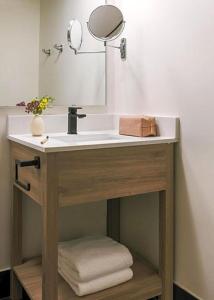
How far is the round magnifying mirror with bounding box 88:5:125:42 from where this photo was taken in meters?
1.70

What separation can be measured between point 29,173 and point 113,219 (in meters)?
0.71

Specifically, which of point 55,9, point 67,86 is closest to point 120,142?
point 67,86

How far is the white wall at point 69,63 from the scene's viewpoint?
1.72 meters

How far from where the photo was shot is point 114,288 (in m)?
1.44

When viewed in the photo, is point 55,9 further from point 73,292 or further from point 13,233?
point 73,292

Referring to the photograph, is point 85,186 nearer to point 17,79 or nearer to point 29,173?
point 29,173

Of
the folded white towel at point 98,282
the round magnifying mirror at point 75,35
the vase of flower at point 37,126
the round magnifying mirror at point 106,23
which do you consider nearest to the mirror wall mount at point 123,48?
the round magnifying mirror at point 106,23

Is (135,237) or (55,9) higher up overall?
(55,9)

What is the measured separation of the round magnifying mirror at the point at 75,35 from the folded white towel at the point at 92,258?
103cm

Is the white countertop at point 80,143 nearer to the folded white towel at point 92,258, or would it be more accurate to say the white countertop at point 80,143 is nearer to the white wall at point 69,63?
the white wall at point 69,63

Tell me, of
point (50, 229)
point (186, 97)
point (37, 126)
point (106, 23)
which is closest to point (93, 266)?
point (50, 229)

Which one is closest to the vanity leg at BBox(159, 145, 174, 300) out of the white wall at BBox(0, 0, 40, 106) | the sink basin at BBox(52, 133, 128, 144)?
the sink basin at BBox(52, 133, 128, 144)

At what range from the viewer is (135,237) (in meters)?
1.80

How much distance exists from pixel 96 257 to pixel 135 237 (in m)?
0.41
